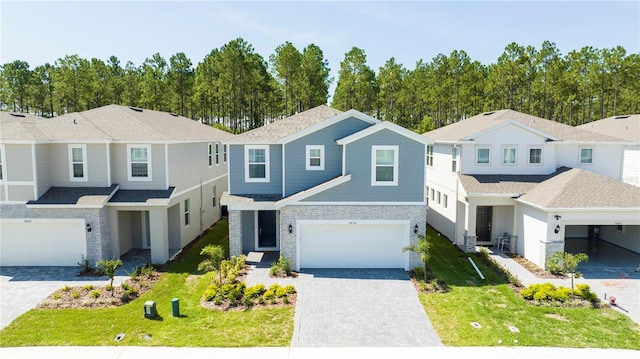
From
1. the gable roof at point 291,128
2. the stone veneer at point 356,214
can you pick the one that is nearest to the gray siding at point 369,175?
the stone veneer at point 356,214

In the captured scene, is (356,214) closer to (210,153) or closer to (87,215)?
(87,215)

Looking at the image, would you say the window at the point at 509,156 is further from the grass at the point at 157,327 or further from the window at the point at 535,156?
the grass at the point at 157,327

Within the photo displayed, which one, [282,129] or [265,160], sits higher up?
[282,129]

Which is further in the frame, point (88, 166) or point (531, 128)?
point (531, 128)

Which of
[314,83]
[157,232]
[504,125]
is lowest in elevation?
[157,232]

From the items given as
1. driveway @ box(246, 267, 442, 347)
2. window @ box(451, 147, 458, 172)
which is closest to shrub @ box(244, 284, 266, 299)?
driveway @ box(246, 267, 442, 347)

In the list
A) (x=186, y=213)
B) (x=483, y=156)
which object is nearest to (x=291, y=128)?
(x=186, y=213)
